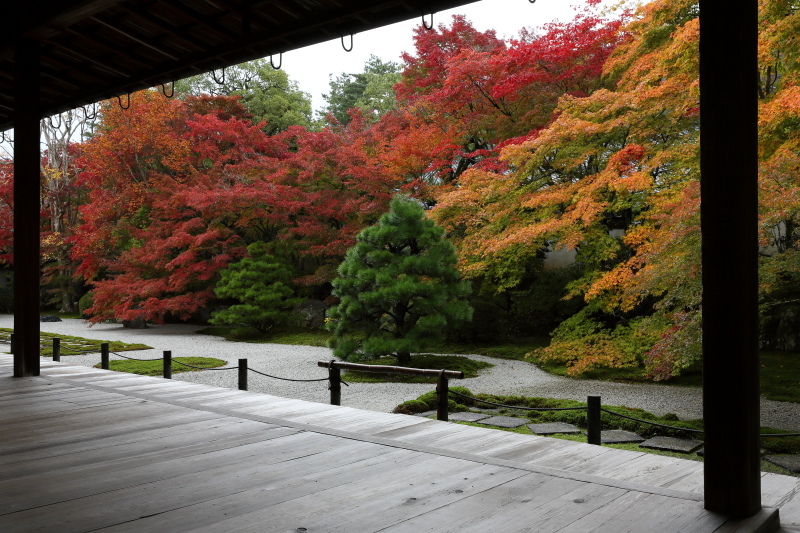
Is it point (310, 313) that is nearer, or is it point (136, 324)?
point (310, 313)

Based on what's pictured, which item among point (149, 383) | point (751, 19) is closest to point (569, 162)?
point (149, 383)

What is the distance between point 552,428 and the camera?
529 cm

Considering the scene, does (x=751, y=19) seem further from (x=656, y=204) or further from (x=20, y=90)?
(x=656, y=204)

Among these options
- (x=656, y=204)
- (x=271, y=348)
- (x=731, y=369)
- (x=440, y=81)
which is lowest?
(x=271, y=348)

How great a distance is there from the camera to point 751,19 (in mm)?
1912

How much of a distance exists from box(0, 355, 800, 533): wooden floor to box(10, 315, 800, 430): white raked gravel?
343cm

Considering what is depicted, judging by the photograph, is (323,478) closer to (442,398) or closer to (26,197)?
(442,398)

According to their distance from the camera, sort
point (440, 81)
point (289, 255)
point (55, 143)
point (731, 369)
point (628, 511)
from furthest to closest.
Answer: point (55, 143)
point (289, 255)
point (440, 81)
point (628, 511)
point (731, 369)

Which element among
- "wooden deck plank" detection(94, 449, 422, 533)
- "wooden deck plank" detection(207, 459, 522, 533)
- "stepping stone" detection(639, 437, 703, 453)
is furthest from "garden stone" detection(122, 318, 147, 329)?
"wooden deck plank" detection(207, 459, 522, 533)

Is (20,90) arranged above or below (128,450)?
above

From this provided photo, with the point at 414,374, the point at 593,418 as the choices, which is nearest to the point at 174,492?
the point at 593,418

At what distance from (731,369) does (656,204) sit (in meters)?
5.72

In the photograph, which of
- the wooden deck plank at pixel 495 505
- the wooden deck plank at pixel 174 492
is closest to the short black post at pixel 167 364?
the wooden deck plank at pixel 174 492

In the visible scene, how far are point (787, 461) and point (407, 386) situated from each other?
448 centimetres
